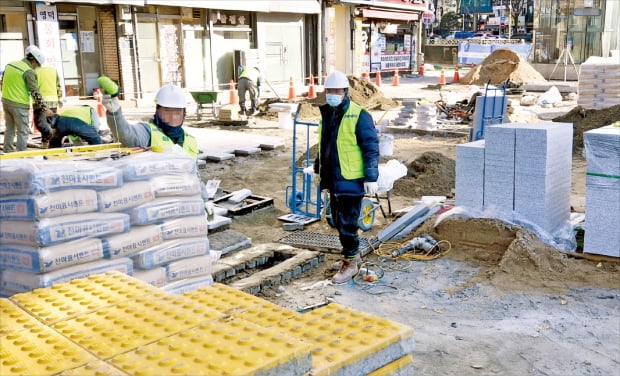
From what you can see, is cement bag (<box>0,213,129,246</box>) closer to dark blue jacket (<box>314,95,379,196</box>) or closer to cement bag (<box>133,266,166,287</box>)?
cement bag (<box>133,266,166,287</box>)

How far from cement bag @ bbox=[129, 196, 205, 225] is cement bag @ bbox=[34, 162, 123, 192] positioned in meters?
0.23

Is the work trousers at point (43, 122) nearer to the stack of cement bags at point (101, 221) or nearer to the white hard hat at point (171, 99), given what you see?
the white hard hat at point (171, 99)

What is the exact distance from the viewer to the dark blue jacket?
6.01m

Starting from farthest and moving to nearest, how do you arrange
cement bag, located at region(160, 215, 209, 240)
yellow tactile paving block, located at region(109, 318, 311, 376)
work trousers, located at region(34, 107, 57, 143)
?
work trousers, located at region(34, 107, 57, 143)
cement bag, located at region(160, 215, 209, 240)
yellow tactile paving block, located at region(109, 318, 311, 376)

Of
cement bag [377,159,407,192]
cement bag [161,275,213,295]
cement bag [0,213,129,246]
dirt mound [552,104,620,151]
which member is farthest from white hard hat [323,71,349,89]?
dirt mound [552,104,620,151]

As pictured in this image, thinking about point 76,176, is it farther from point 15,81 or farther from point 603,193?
point 15,81

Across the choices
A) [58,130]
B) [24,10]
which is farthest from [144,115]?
[58,130]

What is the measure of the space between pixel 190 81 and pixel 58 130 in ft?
42.9

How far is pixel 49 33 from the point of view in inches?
690

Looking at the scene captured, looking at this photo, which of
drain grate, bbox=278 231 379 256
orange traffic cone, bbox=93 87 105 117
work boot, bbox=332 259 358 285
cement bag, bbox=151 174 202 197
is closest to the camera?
cement bag, bbox=151 174 202 197

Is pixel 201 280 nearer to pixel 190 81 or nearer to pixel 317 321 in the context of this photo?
pixel 317 321

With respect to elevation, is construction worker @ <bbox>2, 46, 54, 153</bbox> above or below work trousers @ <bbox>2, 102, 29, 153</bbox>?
above

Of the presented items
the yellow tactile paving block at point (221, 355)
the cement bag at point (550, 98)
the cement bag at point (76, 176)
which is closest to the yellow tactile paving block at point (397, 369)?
the yellow tactile paving block at point (221, 355)

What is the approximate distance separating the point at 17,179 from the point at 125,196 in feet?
2.08
